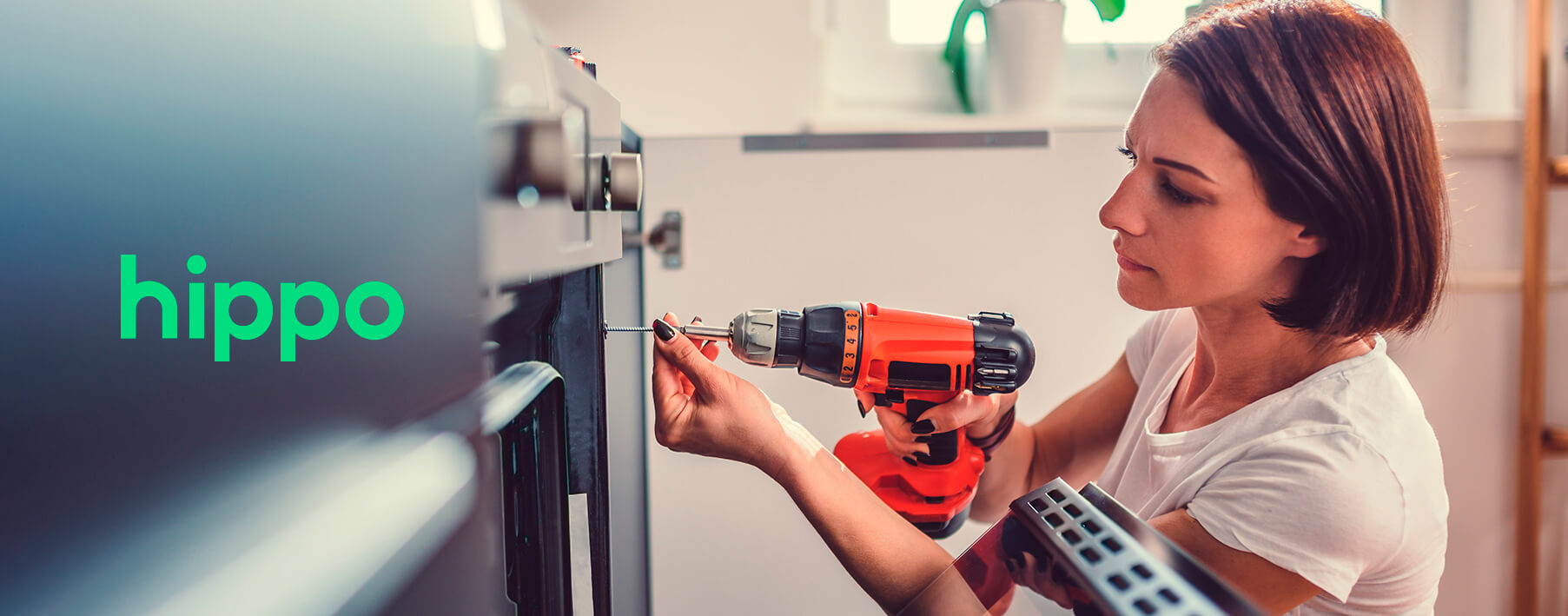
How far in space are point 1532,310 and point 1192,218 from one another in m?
1.07

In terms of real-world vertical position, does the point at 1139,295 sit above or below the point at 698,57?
below

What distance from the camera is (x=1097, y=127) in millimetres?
1359

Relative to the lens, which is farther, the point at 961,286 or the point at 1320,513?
the point at 961,286

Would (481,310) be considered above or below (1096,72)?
below

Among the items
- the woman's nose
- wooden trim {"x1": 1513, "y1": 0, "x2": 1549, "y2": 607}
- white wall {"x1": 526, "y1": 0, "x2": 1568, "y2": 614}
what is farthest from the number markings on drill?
wooden trim {"x1": 1513, "y1": 0, "x2": 1549, "y2": 607}

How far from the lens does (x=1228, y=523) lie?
0.68 metres

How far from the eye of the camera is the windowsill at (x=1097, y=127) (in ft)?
4.40

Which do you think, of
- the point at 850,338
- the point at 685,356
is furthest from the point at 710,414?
the point at 850,338

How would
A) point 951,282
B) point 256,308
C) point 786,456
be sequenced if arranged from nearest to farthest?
point 256,308, point 786,456, point 951,282

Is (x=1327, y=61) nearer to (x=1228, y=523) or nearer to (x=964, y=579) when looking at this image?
(x=1228, y=523)

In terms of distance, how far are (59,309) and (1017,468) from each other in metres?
1.07

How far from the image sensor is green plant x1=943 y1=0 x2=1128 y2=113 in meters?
1.38


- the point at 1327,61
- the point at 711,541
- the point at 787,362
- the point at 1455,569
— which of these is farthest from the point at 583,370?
the point at 1455,569

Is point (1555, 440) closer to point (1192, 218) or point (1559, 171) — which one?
point (1559, 171)
